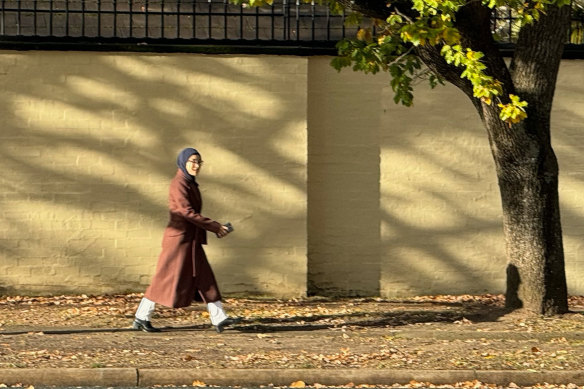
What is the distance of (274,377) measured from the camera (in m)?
10.0

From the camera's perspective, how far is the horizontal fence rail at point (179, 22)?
1464cm

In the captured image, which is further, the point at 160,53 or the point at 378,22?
Result: the point at 160,53

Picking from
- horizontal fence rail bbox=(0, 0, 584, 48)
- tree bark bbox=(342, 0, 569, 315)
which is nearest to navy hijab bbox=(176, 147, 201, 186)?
tree bark bbox=(342, 0, 569, 315)

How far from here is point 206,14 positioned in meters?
14.8

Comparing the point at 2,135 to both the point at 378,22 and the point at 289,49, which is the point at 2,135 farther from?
the point at 378,22

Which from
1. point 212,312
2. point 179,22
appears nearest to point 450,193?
point 179,22

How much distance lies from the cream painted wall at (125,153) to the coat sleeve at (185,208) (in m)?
2.65

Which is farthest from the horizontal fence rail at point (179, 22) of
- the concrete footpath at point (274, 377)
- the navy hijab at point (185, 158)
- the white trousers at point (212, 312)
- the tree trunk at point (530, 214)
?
the concrete footpath at point (274, 377)

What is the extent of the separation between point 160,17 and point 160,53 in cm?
71

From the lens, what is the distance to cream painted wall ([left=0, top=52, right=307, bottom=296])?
1451 cm

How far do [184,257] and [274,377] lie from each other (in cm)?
228

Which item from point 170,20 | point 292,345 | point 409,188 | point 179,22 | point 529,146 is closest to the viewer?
point 292,345

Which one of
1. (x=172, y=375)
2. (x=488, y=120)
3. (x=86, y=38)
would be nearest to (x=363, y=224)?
(x=488, y=120)

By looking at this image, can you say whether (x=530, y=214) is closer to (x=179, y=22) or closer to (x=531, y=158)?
(x=531, y=158)
